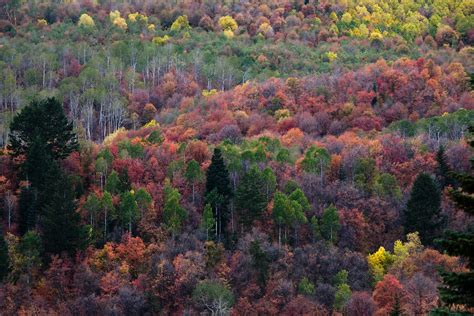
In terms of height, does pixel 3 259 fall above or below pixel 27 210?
below

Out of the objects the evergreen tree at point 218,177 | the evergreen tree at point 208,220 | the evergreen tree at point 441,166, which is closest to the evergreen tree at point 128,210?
the evergreen tree at point 208,220

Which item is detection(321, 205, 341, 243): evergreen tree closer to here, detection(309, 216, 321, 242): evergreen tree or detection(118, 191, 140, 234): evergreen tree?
detection(309, 216, 321, 242): evergreen tree

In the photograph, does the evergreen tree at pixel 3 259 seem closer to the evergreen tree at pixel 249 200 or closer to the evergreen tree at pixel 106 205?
the evergreen tree at pixel 106 205

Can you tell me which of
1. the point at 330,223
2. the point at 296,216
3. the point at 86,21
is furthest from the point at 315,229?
the point at 86,21

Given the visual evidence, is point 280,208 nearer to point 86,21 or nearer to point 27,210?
point 27,210

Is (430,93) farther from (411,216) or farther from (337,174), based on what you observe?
(411,216)

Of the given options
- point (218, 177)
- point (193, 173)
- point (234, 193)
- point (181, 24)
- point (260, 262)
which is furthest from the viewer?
point (181, 24)

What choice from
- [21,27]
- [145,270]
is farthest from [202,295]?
[21,27]
